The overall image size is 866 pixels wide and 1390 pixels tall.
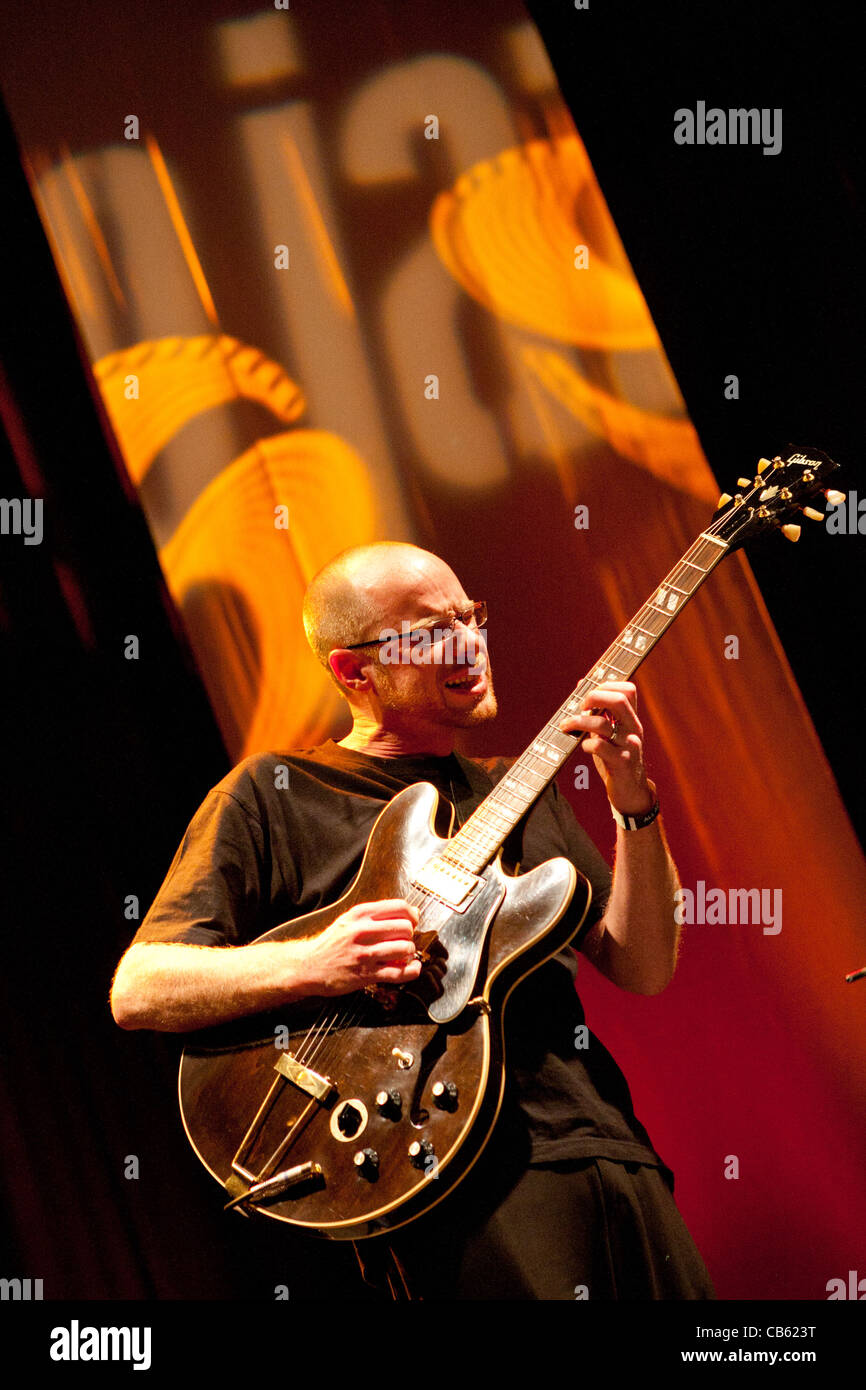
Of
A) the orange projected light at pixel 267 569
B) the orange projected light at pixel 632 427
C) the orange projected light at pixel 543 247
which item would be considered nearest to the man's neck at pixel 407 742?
the orange projected light at pixel 267 569

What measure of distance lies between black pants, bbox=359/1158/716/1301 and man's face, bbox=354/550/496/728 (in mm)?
855

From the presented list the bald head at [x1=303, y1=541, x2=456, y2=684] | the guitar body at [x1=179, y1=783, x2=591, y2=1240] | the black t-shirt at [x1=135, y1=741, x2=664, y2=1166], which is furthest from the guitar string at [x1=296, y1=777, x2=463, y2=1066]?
the bald head at [x1=303, y1=541, x2=456, y2=684]

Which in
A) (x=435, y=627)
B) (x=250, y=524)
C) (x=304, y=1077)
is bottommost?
(x=304, y=1077)

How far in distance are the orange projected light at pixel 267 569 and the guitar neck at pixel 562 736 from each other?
1019 millimetres

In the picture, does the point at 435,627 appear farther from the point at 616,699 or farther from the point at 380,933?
the point at 380,933

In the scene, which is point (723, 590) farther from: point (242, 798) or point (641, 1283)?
point (641, 1283)

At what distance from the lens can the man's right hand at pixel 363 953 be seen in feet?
5.40

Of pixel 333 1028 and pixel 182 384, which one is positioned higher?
pixel 182 384

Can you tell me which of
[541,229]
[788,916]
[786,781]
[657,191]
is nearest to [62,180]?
[541,229]

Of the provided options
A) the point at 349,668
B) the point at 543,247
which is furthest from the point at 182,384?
the point at 349,668

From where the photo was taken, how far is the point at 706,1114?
2613mm

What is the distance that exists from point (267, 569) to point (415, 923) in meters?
1.39

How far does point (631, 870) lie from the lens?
75.6 inches

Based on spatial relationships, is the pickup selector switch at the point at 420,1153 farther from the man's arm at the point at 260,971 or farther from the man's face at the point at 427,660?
the man's face at the point at 427,660
